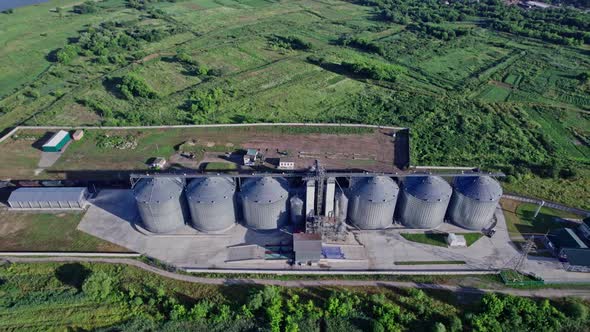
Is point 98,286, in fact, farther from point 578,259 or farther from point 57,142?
point 578,259

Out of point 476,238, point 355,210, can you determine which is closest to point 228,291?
point 355,210

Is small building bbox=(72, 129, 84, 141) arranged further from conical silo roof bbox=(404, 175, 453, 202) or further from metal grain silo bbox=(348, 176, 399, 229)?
conical silo roof bbox=(404, 175, 453, 202)

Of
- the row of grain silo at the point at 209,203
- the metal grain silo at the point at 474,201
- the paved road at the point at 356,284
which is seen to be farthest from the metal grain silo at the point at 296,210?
the metal grain silo at the point at 474,201

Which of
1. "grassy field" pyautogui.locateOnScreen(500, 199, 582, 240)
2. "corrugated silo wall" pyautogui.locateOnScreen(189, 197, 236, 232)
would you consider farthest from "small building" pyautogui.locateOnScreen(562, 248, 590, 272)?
"corrugated silo wall" pyautogui.locateOnScreen(189, 197, 236, 232)

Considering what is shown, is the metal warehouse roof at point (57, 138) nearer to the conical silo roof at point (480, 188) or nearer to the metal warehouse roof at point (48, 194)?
the metal warehouse roof at point (48, 194)

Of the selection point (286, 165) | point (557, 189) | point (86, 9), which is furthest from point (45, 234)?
point (86, 9)

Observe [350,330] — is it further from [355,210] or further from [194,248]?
[194,248]
